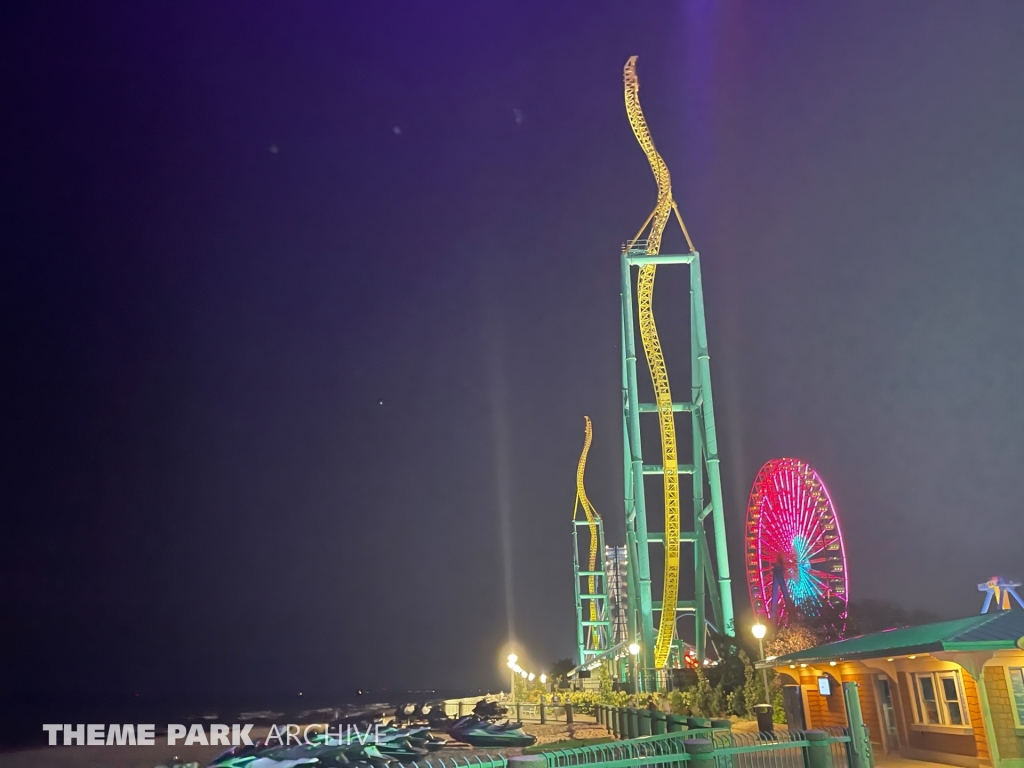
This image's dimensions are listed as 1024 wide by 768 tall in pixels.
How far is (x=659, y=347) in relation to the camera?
178ft

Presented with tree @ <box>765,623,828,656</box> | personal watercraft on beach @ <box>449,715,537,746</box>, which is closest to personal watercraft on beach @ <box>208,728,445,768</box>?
personal watercraft on beach @ <box>449,715,537,746</box>

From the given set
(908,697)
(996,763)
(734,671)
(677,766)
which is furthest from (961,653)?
(734,671)

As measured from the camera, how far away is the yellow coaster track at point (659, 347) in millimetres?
50438

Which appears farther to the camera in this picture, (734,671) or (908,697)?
(734,671)

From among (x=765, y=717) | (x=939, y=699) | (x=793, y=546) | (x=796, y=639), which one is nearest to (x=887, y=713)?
(x=939, y=699)

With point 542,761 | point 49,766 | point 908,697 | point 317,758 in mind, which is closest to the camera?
point 542,761

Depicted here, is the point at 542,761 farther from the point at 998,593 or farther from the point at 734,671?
the point at 734,671

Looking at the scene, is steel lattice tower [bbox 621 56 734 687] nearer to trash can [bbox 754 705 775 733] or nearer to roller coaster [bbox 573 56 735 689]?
roller coaster [bbox 573 56 735 689]

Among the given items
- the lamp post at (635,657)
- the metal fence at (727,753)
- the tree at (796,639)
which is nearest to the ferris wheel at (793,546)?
the tree at (796,639)

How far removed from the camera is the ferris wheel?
34344mm

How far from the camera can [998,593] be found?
21922 millimetres

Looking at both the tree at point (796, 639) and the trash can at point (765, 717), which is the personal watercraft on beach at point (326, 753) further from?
the tree at point (796, 639)

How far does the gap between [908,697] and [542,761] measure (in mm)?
12630

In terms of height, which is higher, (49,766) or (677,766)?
(677,766)
